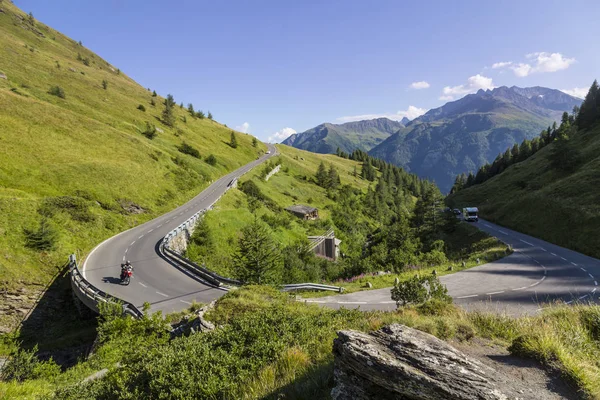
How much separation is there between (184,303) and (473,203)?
9122 cm

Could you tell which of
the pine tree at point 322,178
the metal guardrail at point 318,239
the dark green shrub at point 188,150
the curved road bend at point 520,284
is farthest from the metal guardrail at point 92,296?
the pine tree at point 322,178

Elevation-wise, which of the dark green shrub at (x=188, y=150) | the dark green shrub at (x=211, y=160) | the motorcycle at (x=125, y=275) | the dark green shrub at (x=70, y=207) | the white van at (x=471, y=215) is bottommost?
the motorcycle at (x=125, y=275)

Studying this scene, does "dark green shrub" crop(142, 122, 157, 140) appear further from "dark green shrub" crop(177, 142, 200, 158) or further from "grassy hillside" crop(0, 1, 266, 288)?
"dark green shrub" crop(177, 142, 200, 158)

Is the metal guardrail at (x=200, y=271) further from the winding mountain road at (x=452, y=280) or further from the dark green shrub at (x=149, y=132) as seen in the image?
the dark green shrub at (x=149, y=132)

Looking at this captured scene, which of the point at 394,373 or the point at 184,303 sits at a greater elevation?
the point at 394,373

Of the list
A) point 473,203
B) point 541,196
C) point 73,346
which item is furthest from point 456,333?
point 473,203

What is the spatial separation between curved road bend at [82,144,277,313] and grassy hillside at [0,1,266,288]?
301 cm

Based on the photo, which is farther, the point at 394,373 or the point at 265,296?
the point at 265,296

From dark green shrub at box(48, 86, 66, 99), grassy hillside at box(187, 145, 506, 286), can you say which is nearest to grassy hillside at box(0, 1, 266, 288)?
dark green shrub at box(48, 86, 66, 99)

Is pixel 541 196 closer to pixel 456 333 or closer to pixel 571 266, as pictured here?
pixel 571 266

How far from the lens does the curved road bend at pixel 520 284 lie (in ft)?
67.5

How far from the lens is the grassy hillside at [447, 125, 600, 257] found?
41156 mm

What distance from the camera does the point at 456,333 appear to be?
7883 millimetres

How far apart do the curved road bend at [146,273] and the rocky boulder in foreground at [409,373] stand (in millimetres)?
17800
